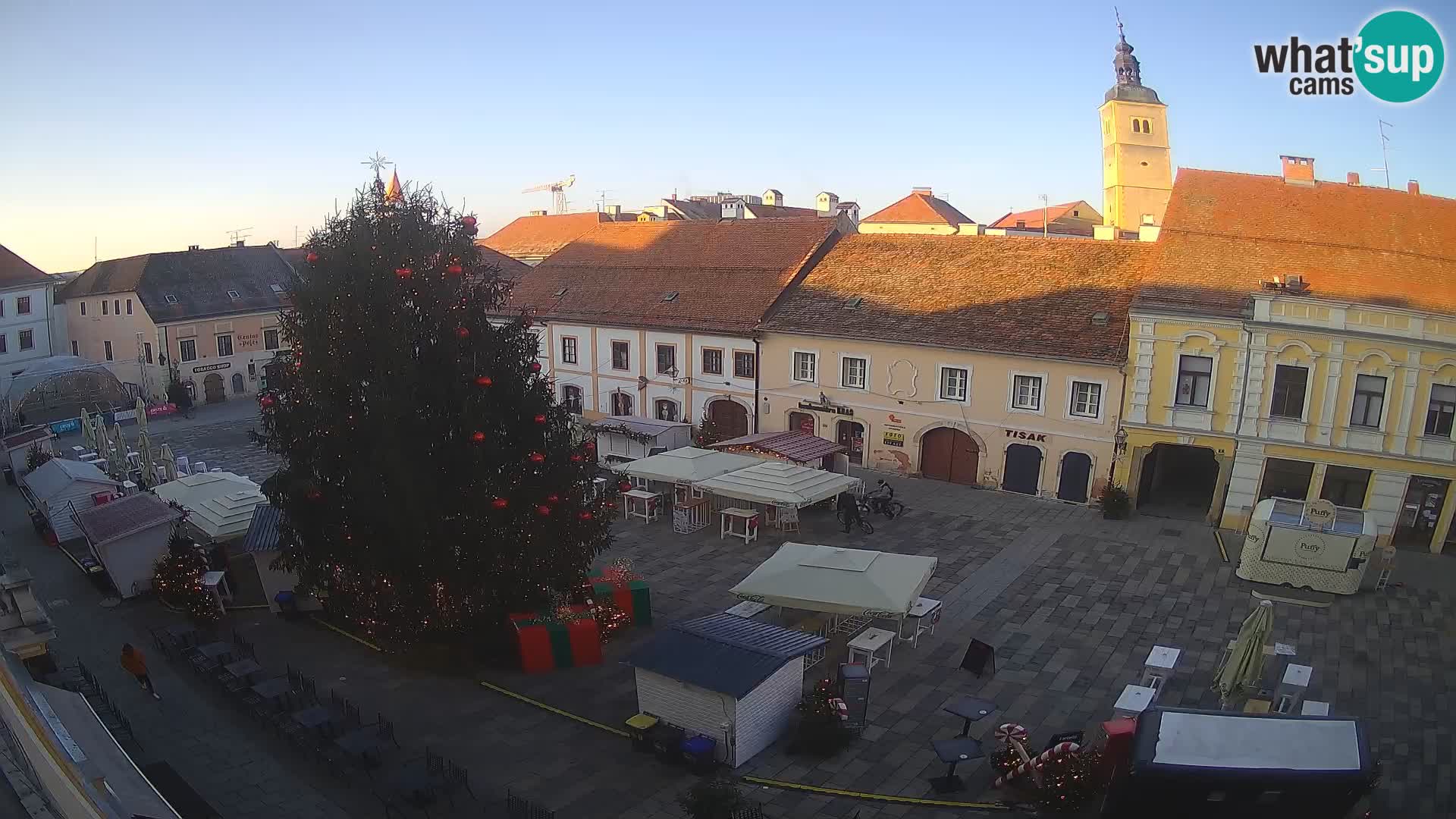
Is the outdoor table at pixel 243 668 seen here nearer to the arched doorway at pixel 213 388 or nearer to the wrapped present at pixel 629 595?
the wrapped present at pixel 629 595

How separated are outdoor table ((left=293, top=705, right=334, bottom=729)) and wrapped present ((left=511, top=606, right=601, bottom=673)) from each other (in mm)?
3526

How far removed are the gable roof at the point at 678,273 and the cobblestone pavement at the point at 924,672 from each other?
1148cm

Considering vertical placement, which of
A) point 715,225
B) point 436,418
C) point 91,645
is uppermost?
point 715,225

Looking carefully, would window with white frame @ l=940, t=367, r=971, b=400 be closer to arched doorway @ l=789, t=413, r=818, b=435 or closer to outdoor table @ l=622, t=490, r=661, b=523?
arched doorway @ l=789, t=413, r=818, b=435

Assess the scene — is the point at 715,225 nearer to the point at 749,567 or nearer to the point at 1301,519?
the point at 749,567

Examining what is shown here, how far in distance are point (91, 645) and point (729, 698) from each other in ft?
45.3

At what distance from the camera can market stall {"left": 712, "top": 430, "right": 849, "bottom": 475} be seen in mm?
28047

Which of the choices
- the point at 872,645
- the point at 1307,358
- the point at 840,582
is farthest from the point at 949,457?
the point at 872,645

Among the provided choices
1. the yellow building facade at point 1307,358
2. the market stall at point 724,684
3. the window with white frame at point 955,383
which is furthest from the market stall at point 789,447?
the market stall at point 724,684

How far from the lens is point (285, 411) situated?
16.5 metres

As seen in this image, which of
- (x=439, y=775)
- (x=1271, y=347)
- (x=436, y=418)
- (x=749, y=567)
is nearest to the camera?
(x=439, y=775)

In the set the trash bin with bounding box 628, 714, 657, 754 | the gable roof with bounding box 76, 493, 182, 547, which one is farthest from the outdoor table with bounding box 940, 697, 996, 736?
the gable roof with bounding box 76, 493, 182, 547

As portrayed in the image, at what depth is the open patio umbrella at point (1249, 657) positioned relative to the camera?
14883 mm

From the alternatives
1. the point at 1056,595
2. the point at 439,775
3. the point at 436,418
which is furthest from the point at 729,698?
the point at 1056,595
